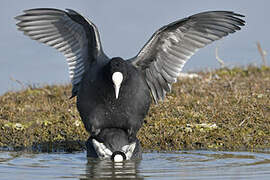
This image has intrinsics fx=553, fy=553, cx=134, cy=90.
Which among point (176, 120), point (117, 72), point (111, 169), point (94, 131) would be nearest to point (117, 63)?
point (117, 72)

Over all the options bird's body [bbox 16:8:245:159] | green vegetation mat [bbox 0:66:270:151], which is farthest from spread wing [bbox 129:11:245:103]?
green vegetation mat [bbox 0:66:270:151]

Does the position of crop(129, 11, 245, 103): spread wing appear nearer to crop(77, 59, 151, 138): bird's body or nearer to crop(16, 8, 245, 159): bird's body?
crop(16, 8, 245, 159): bird's body

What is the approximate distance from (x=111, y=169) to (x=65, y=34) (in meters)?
2.85

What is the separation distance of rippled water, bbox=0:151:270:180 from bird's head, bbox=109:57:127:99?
0.96 metres

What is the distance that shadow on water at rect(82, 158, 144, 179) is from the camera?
20.1ft

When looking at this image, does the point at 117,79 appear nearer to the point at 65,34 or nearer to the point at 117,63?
the point at 117,63

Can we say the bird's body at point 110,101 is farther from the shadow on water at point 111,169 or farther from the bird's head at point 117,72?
the shadow on water at point 111,169

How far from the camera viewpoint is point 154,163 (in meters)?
7.02

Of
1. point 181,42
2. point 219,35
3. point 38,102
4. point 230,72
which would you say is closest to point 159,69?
point 181,42

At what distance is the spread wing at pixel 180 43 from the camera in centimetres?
813

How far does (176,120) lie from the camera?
9586mm

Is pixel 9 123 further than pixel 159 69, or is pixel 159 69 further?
pixel 9 123

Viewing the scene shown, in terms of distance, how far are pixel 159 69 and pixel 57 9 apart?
70.1 inches

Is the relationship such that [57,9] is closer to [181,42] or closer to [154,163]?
[181,42]
